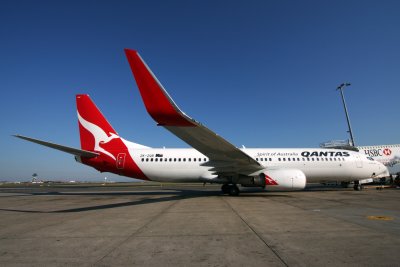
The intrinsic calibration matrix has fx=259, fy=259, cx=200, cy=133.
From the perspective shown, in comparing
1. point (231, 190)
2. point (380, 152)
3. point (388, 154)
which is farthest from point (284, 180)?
point (388, 154)

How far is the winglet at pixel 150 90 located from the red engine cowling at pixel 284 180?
819cm

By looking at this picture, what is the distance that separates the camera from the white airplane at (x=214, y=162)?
49.1 feet

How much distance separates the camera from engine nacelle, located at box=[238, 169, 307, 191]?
48.5 ft

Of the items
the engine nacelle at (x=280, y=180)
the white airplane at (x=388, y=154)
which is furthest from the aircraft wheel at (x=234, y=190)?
the white airplane at (x=388, y=154)

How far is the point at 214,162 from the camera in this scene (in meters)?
15.5

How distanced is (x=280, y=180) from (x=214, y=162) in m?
3.93

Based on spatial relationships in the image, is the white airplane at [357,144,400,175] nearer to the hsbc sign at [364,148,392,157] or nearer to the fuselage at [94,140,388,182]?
the hsbc sign at [364,148,392,157]

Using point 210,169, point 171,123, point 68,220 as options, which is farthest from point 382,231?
point 210,169

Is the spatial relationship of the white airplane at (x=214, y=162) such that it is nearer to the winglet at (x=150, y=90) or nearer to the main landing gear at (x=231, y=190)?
the main landing gear at (x=231, y=190)

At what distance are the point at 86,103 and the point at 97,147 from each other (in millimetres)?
3232

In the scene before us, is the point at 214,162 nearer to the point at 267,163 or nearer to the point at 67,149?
the point at 267,163

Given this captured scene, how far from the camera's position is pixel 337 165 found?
18.5 meters

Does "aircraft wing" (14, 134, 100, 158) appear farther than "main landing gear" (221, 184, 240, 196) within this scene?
No

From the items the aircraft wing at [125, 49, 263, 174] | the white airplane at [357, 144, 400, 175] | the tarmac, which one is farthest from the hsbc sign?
the tarmac
